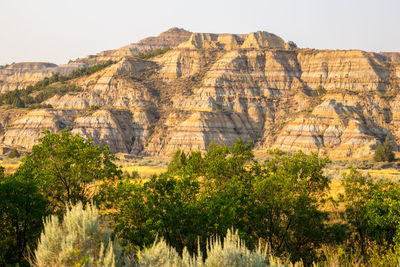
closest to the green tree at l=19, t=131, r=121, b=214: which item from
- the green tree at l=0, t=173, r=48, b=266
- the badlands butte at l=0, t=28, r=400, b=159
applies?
the green tree at l=0, t=173, r=48, b=266

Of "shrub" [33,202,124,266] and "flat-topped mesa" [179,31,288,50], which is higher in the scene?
"flat-topped mesa" [179,31,288,50]

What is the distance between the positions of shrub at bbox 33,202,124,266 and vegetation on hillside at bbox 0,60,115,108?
4415 inches

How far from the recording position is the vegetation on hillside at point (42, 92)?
404ft

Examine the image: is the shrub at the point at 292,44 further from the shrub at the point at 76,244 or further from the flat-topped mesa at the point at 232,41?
the shrub at the point at 76,244

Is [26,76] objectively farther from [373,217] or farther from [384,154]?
[373,217]

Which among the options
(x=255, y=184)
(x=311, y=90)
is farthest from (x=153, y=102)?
(x=255, y=184)

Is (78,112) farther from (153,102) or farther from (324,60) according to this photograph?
(324,60)

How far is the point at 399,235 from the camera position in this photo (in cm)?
2014

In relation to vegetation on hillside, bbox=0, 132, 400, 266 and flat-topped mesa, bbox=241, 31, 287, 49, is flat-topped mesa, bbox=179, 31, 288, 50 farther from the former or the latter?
vegetation on hillside, bbox=0, 132, 400, 266

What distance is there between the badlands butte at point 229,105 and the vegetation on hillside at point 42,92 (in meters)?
4.17

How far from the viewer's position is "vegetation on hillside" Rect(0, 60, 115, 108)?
123250mm

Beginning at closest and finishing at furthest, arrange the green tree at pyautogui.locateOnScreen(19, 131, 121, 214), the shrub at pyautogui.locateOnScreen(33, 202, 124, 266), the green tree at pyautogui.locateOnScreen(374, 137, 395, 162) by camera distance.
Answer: the shrub at pyautogui.locateOnScreen(33, 202, 124, 266) → the green tree at pyautogui.locateOnScreen(19, 131, 121, 214) → the green tree at pyautogui.locateOnScreen(374, 137, 395, 162)

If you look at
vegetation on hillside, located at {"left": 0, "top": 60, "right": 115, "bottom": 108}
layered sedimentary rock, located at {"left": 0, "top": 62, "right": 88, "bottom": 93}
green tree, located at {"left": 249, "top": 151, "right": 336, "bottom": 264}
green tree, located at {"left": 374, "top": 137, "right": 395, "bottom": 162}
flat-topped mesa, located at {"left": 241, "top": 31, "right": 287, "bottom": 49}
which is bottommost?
green tree, located at {"left": 374, "top": 137, "right": 395, "bottom": 162}

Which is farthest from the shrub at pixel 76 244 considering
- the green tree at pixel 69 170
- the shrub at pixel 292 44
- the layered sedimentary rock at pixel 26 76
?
the layered sedimentary rock at pixel 26 76
